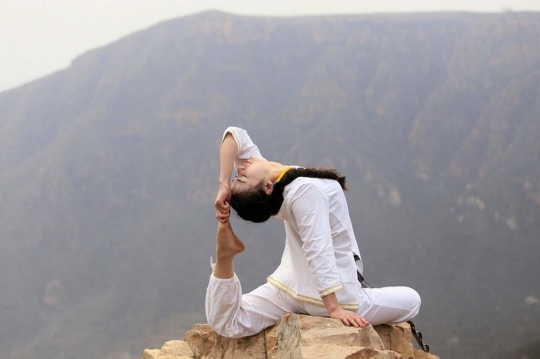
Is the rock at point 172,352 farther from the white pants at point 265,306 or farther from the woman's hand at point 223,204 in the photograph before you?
the woman's hand at point 223,204

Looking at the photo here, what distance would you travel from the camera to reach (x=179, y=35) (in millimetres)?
9766

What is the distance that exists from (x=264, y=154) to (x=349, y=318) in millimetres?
6278

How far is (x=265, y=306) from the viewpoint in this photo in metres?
2.55

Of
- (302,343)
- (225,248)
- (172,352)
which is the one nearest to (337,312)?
(302,343)

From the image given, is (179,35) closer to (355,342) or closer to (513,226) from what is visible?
(513,226)

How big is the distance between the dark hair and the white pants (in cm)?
26

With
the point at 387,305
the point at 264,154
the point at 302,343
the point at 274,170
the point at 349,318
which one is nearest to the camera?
the point at 302,343

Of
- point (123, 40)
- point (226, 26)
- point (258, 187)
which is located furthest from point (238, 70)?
point (258, 187)

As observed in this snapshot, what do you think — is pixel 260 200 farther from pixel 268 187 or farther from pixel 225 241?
pixel 225 241

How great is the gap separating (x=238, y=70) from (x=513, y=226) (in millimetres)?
4375

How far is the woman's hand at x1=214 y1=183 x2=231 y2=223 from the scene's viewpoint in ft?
7.59

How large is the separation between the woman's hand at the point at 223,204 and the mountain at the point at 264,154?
5.65 m

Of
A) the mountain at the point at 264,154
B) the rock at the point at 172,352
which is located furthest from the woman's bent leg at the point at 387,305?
the mountain at the point at 264,154

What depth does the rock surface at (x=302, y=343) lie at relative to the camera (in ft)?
6.62
